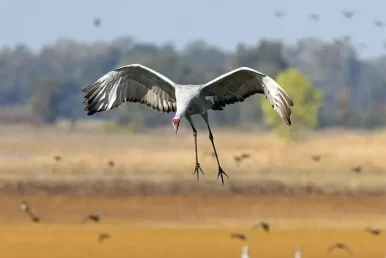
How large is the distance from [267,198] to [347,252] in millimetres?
14477

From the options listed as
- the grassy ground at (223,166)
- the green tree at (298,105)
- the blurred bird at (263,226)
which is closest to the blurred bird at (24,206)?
the blurred bird at (263,226)

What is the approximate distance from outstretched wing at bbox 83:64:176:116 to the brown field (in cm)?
1777

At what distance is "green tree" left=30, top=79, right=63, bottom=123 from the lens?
477ft

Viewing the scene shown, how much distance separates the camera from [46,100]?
149m

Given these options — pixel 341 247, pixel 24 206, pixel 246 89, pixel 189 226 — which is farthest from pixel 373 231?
pixel 246 89

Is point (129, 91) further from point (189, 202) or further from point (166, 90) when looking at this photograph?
point (189, 202)

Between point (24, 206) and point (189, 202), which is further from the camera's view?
point (189, 202)

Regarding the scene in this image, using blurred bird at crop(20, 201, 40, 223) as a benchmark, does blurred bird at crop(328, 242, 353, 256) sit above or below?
below

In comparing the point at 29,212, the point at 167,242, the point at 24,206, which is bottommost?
the point at 167,242

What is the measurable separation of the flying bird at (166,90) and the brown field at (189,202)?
58.4 ft

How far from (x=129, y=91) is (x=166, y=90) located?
57 cm

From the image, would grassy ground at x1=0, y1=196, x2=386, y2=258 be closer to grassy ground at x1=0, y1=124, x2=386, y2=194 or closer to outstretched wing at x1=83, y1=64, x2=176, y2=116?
grassy ground at x1=0, y1=124, x2=386, y2=194

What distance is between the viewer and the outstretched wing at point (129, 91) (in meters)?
16.0

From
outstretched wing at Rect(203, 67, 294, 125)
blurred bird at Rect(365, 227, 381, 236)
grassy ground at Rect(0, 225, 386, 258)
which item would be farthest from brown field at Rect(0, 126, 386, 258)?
outstretched wing at Rect(203, 67, 294, 125)
